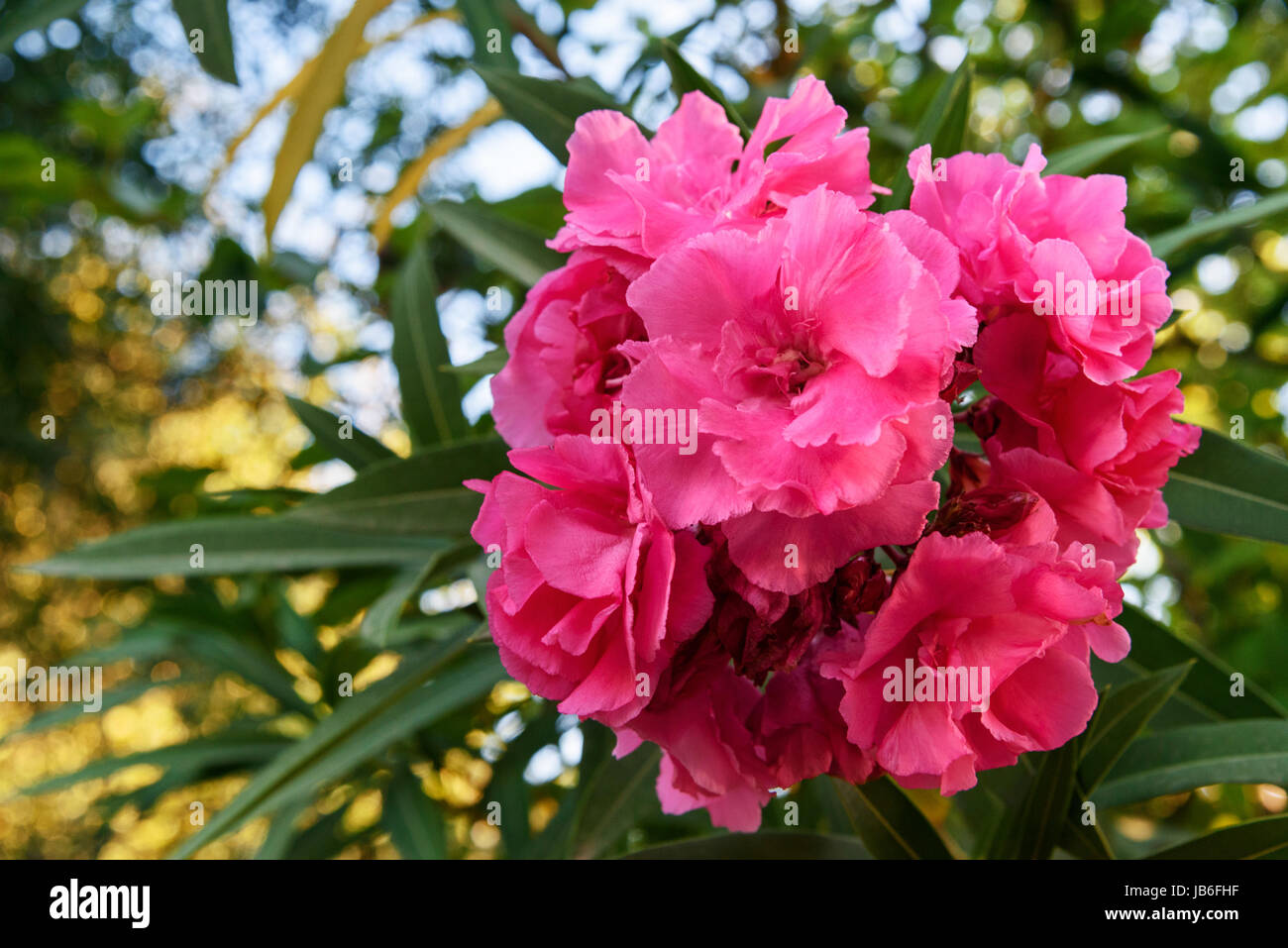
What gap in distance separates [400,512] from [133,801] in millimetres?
1129

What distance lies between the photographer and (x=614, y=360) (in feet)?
2.03

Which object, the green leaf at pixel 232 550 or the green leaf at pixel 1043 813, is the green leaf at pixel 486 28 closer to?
the green leaf at pixel 232 550

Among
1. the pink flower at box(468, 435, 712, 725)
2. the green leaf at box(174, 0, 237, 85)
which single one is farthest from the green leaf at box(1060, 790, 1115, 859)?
the green leaf at box(174, 0, 237, 85)

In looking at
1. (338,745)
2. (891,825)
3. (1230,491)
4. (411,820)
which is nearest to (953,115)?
(1230,491)

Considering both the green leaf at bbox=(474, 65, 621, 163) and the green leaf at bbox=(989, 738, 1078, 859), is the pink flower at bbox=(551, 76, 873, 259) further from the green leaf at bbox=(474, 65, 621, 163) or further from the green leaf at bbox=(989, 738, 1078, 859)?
the green leaf at bbox=(989, 738, 1078, 859)

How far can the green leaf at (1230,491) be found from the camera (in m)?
0.80

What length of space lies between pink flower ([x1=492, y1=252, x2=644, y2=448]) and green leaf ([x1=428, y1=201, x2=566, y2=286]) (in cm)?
35

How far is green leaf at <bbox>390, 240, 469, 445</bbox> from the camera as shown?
120cm

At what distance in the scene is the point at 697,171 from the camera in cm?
64

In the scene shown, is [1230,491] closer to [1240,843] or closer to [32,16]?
[1240,843]

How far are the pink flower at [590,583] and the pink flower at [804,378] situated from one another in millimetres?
37
